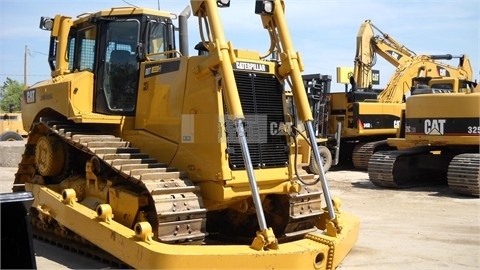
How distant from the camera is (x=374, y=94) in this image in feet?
57.6

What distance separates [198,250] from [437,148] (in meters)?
9.56

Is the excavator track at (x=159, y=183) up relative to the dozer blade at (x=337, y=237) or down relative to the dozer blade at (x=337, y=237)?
up

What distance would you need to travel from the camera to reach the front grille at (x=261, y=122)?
566 centimetres

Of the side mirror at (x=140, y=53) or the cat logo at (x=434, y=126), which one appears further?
the cat logo at (x=434, y=126)

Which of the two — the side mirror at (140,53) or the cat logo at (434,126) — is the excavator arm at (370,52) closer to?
the cat logo at (434,126)

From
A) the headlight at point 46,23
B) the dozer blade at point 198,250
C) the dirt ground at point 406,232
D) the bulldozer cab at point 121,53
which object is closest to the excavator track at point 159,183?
the dozer blade at point 198,250

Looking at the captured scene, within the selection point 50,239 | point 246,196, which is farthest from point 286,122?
point 50,239

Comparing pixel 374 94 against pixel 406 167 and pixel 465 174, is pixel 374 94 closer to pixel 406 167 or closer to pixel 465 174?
pixel 406 167

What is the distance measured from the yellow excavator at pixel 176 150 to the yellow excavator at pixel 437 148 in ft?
18.7

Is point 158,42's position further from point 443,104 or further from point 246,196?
point 443,104

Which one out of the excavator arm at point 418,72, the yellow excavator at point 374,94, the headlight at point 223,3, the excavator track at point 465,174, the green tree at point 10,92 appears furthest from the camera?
the green tree at point 10,92

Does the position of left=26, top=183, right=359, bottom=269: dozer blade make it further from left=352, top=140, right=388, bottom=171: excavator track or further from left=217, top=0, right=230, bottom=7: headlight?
left=352, top=140, right=388, bottom=171: excavator track

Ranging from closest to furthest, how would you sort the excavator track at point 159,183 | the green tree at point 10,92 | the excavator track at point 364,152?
the excavator track at point 159,183 → the excavator track at point 364,152 → the green tree at point 10,92

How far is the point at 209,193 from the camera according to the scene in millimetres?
5590
